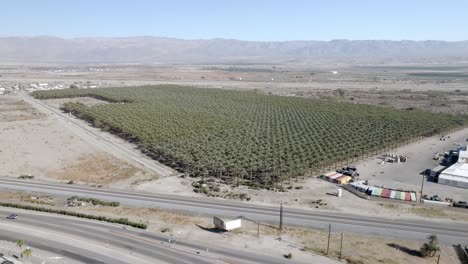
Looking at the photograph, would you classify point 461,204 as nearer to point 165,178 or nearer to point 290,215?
point 290,215

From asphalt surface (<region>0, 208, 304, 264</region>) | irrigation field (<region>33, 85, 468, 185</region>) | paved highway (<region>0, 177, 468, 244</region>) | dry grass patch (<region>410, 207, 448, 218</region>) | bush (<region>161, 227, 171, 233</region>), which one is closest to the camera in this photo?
asphalt surface (<region>0, 208, 304, 264</region>)

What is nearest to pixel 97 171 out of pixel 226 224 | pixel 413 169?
pixel 226 224

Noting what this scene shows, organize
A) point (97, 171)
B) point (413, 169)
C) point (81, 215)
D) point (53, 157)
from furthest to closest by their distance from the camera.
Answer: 1. point (53, 157)
2. point (413, 169)
3. point (97, 171)
4. point (81, 215)

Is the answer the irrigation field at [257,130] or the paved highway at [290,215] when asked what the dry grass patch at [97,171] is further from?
the irrigation field at [257,130]

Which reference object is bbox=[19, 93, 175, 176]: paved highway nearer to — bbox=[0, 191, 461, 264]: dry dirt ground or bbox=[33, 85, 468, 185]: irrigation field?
bbox=[33, 85, 468, 185]: irrigation field

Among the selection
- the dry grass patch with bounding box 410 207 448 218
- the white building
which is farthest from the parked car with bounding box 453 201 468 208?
the white building

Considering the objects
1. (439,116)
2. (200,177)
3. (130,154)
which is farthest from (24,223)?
(439,116)
